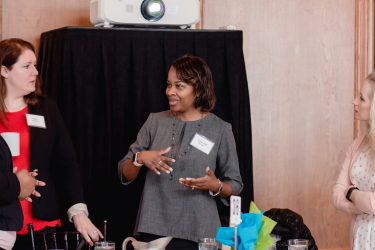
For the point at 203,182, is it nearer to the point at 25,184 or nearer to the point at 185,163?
the point at 185,163

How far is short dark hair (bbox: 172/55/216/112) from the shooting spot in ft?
7.16

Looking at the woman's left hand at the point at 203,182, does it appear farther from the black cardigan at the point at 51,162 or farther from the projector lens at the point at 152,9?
the projector lens at the point at 152,9

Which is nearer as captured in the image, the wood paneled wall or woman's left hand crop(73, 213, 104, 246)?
woman's left hand crop(73, 213, 104, 246)

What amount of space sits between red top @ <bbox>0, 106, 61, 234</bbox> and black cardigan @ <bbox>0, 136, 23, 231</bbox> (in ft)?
0.88

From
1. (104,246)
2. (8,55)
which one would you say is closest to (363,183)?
(104,246)

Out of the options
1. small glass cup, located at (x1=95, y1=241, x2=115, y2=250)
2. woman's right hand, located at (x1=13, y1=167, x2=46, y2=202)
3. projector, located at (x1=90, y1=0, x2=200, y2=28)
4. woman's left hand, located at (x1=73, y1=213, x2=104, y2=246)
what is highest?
projector, located at (x1=90, y1=0, x2=200, y2=28)

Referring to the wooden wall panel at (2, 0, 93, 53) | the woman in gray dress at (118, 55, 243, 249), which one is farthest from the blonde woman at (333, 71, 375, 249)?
the wooden wall panel at (2, 0, 93, 53)

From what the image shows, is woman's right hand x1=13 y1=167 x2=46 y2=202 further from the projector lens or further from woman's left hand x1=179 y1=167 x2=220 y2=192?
the projector lens

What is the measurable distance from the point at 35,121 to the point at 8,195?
48cm

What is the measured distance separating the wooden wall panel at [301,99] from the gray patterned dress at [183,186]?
1.34 m

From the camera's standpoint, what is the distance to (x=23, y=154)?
6.33ft

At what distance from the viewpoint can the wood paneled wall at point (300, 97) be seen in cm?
348

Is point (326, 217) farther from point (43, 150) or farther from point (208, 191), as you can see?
point (43, 150)

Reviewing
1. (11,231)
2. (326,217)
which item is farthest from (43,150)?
(326,217)
